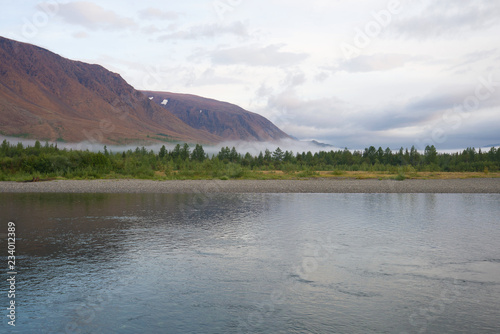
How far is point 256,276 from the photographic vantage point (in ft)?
46.2

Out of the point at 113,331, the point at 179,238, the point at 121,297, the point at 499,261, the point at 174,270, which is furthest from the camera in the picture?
the point at 179,238

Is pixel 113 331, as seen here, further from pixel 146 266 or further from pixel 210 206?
pixel 210 206

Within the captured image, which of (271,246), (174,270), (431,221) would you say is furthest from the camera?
(431,221)

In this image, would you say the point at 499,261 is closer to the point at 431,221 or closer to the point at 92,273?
the point at 431,221

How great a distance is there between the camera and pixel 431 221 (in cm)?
2653

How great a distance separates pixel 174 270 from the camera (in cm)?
1475

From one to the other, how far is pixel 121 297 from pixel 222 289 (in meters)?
3.19

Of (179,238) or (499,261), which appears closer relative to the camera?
(499,261)

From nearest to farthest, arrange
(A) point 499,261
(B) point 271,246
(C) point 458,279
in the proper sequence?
(C) point 458,279 → (A) point 499,261 → (B) point 271,246

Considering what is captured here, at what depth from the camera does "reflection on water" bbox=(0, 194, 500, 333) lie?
1040cm

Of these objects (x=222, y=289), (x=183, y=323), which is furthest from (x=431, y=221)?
(x=183, y=323)

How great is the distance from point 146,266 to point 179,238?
17.2 feet

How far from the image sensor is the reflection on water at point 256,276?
34.1 ft

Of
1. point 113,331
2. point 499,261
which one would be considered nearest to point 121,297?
point 113,331
